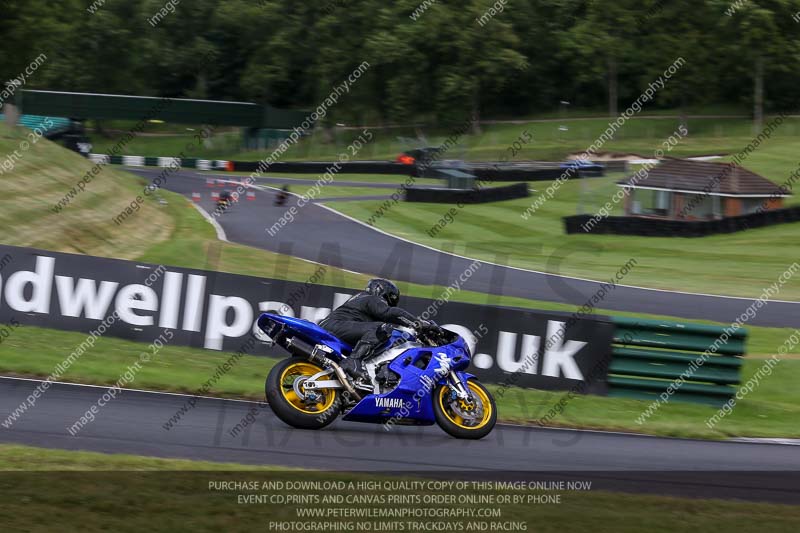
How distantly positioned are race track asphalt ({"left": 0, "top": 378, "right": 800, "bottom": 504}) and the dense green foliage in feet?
159

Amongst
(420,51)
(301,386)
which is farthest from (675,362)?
(420,51)

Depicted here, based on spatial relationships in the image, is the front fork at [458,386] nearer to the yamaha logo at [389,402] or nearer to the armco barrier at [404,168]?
the yamaha logo at [389,402]

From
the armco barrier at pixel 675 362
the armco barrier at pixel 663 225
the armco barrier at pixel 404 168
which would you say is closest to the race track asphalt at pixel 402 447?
the armco barrier at pixel 675 362

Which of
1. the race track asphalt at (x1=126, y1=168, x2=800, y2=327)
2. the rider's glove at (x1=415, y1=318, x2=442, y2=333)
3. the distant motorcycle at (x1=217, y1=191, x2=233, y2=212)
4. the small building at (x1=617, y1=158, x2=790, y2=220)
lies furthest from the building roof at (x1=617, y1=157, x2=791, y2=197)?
the rider's glove at (x1=415, y1=318, x2=442, y2=333)

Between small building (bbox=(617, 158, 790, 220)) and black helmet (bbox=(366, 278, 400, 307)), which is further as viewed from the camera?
small building (bbox=(617, 158, 790, 220))

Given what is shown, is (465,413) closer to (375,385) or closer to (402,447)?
(402,447)

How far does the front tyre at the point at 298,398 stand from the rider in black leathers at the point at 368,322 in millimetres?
334

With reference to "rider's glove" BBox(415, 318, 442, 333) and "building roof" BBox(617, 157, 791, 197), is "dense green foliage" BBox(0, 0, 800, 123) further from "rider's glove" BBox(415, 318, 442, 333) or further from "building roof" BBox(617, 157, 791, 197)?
"rider's glove" BBox(415, 318, 442, 333)

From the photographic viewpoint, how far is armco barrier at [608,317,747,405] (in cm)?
1303

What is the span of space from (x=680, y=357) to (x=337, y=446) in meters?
5.85

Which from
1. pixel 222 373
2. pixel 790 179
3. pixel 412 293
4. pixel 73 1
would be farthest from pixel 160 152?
pixel 222 373

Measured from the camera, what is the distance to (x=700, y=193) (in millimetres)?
33781

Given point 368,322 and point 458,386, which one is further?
point 368,322

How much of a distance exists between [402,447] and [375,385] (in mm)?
674
